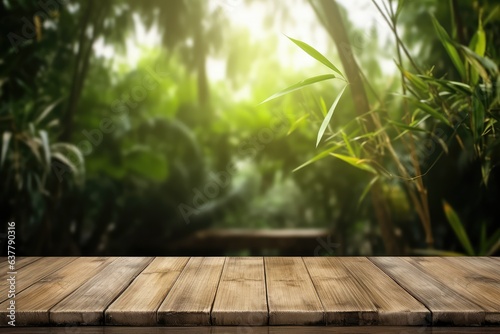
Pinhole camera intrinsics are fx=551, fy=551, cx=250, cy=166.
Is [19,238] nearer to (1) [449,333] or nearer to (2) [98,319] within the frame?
(2) [98,319]

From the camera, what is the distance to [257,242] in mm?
4336

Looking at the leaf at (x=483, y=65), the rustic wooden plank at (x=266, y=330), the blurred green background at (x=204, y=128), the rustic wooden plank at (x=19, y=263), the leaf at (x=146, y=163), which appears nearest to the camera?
the rustic wooden plank at (x=266, y=330)

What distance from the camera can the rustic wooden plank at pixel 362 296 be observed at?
3.19 ft

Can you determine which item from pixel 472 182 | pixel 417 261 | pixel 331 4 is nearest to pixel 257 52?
pixel 472 182

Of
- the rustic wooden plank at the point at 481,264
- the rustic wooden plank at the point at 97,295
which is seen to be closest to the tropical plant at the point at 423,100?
the rustic wooden plank at the point at 481,264

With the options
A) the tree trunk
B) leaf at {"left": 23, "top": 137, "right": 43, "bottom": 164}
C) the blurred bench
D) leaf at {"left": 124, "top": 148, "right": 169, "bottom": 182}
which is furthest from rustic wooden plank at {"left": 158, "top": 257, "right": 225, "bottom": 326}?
leaf at {"left": 124, "top": 148, "right": 169, "bottom": 182}

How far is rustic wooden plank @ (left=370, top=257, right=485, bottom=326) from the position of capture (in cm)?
97

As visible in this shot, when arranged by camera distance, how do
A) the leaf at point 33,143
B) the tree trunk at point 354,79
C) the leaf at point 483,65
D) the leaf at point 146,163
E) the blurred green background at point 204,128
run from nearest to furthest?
1. the leaf at point 483,65
2. the tree trunk at point 354,79
3. the leaf at point 33,143
4. the blurred green background at point 204,128
5. the leaf at point 146,163

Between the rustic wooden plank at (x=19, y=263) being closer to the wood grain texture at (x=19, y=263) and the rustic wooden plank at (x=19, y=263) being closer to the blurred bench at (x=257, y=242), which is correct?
the wood grain texture at (x=19, y=263)

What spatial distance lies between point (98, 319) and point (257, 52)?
378cm

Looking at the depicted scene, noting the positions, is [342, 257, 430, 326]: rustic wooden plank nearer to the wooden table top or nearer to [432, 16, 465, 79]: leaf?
the wooden table top

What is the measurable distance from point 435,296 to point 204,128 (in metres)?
3.87

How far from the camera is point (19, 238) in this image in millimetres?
3375

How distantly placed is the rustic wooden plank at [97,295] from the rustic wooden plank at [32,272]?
13cm
